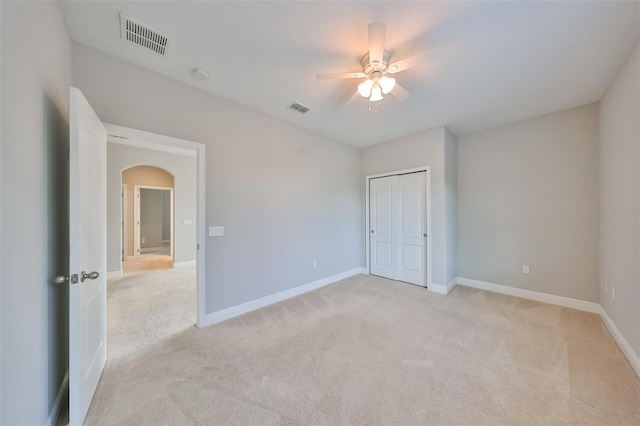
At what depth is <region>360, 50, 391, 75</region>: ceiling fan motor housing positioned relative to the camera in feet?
6.38

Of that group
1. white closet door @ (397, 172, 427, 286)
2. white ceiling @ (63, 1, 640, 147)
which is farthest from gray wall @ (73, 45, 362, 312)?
white closet door @ (397, 172, 427, 286)

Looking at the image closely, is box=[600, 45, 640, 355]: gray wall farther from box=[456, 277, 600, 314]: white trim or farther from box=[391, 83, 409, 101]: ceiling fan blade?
box=[391, 83, 409, 101]: ceiling fan blade

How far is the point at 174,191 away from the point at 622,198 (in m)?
7.66

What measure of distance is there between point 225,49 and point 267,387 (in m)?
2.83

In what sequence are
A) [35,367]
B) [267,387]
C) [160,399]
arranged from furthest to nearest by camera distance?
[267,387], [160,399], [35,367]

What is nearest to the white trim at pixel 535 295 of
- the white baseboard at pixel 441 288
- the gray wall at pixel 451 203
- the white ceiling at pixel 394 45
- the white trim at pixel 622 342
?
the white trim at pixel 622 342

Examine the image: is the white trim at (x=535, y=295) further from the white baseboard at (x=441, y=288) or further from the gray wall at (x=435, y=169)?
the gray wall at (x=435, y=169)

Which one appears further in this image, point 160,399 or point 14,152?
point 160,399

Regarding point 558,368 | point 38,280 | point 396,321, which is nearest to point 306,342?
point 396,321

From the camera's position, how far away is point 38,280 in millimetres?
1306

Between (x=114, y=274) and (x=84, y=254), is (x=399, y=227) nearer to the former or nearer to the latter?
(x=84, y=254)

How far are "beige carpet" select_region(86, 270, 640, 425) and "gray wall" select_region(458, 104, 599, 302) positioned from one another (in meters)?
0.66

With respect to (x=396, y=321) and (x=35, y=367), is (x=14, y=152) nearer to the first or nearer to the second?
(x=35, y=367)

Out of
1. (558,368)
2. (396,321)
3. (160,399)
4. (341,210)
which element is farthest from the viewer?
(341,210)
